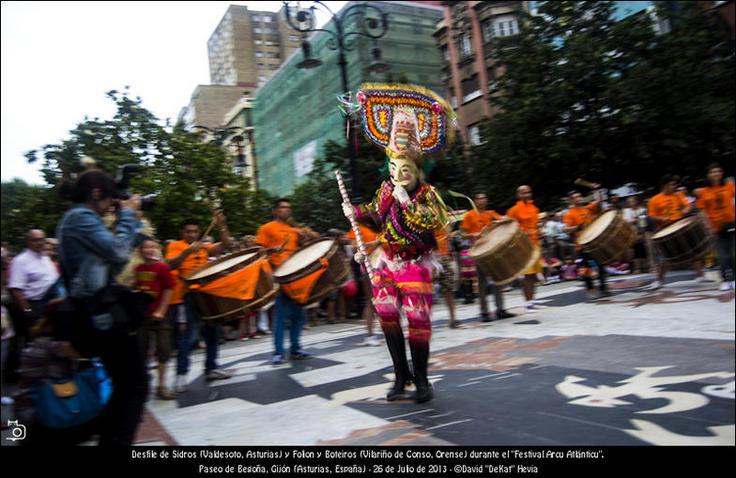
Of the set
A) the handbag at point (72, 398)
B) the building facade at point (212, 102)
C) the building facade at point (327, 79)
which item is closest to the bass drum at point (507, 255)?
Answer: the handbag at point (72, 398)

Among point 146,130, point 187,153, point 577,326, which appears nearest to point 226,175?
point 187,153

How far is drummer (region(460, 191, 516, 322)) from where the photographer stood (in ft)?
27.1

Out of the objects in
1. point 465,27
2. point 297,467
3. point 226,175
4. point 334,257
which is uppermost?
point 465,27

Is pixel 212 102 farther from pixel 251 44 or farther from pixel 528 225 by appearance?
pixel 528 225

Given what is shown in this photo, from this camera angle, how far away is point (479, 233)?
835 centimetres

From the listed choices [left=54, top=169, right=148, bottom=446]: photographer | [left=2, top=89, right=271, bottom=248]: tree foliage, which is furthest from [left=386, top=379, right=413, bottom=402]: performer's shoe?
[left=2, top=89, right=271, bottom=248]: tree foliage

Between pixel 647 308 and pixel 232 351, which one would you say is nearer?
pixel 647 308

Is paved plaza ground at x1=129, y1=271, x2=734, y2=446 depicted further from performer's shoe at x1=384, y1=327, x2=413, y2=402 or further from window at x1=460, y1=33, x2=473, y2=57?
window at x1=460, y1=33, x2=473, y2=57

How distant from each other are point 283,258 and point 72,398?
397 centimetres

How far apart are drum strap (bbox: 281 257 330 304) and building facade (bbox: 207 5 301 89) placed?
309ft

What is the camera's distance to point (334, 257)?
711 cm

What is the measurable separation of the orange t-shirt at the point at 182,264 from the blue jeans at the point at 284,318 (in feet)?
3.24

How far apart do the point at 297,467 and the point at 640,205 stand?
39.1 feet

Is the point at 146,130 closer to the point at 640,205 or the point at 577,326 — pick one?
the point at 640,205
